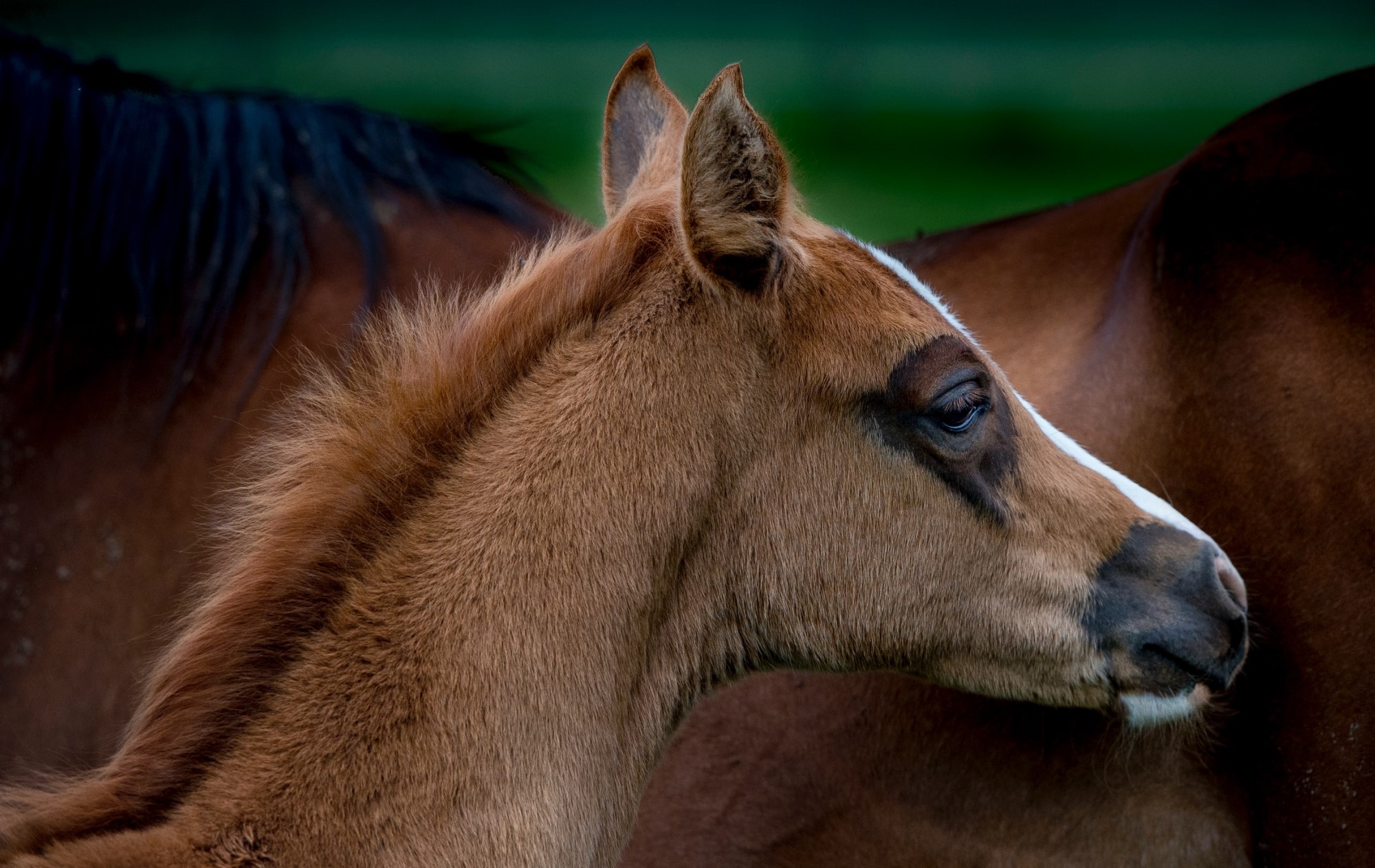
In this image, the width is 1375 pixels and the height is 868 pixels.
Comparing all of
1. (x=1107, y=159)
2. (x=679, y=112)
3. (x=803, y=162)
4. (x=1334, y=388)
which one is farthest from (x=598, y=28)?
(x=1334, y=388)

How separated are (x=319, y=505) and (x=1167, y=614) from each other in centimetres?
155

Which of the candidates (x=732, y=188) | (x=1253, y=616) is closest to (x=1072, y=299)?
(x=1253, y=616)

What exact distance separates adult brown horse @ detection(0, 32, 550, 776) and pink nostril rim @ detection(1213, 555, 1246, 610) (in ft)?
6.47

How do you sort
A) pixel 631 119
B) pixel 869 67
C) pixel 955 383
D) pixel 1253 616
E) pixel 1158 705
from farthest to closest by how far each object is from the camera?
pixel 869 67 → pixel 631 119 → pixel 1253 616 → pixel 1158 705 → pixel 955 383

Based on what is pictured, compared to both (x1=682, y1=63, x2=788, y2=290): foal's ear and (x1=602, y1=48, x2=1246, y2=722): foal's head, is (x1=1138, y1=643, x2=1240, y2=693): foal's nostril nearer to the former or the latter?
(x1=602, y1=48, x2=1246, y2=722): foal's head

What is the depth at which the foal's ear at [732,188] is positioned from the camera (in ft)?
6.23

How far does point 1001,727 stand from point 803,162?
7051mm

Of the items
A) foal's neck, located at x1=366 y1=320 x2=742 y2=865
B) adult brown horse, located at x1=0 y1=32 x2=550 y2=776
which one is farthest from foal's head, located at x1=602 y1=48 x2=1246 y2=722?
adult brown horse, located at x1=0 y1=32 x2=550 y2=776

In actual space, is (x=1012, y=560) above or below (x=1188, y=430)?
below

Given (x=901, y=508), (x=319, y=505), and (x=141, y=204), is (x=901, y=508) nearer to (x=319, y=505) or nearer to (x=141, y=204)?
(x=319, y=505)

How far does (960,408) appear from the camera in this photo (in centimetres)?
212

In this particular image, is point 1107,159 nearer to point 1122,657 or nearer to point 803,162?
point 803,162

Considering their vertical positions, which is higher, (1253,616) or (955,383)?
(955,383)

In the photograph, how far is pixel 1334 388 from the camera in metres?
2.41
